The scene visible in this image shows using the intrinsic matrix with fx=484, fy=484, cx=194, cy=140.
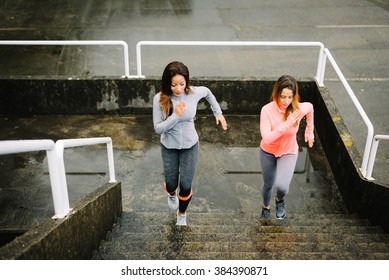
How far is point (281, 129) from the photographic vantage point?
4289 mm

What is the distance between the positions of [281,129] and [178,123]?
→ 928 millimetres

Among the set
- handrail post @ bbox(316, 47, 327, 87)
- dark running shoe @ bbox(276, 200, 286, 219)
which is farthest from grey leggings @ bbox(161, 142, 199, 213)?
handrail post @ bbox(316, 47, 327, 87)

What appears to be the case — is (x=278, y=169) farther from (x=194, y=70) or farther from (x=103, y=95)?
(x=194, y=70)

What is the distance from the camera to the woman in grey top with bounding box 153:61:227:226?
416cm

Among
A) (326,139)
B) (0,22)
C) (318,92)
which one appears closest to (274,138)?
(326,139)

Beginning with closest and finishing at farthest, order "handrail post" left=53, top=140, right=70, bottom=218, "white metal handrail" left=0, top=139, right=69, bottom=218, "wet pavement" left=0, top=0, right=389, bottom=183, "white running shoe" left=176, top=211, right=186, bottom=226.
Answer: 1. "white metal handrail" left=0, top=139, right=69, bottom=218
2. "handrail post" left=53, top=140, right=70, bottom=218
3. "white running shoe" left=176, top=211, right=186, bottom=226
4. "wet pavement" left=0, top=0, right=389, bottom=183

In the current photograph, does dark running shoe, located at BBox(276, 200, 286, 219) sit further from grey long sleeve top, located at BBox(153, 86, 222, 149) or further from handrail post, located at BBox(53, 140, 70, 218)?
handrail post, located at BBox(53, 140, 70, 218)

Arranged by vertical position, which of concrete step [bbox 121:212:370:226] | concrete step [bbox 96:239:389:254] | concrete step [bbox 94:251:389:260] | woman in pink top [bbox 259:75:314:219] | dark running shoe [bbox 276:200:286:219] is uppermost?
woman in pink top [bbox 259:75:314:219]

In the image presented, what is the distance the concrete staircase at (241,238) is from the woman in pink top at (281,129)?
20.1 inches

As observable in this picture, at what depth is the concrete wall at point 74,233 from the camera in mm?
2922

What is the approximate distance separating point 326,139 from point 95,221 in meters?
3.96

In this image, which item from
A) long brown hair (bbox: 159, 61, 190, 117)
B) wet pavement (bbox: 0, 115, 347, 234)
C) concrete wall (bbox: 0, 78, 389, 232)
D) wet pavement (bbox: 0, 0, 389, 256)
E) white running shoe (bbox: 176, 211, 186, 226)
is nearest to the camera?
long brown hair (bbox: 159, 61, 190, 117)

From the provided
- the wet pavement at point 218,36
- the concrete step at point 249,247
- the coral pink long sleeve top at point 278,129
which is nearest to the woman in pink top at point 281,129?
the coral pink long sleeve top at point 278,129

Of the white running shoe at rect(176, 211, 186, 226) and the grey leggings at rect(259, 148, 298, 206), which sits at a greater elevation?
the grey leggings at rect(259, 148, 298, 206)
